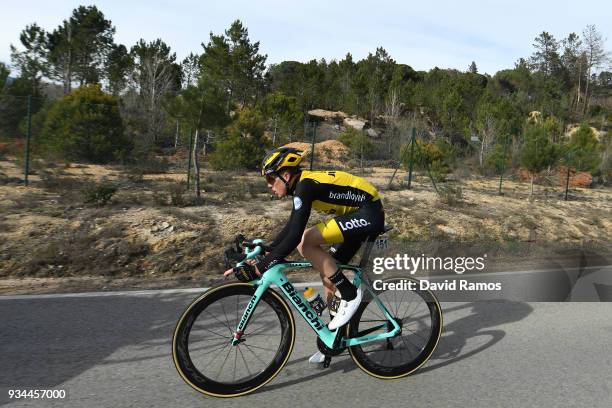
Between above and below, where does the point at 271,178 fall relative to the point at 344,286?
above

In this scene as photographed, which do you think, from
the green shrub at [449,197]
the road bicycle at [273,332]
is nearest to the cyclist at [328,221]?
the road bicycle at [273,332]

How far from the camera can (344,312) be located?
12.3 feet

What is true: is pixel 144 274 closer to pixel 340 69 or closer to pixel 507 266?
pixel 507 266

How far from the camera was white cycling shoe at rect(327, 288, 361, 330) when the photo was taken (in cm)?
375

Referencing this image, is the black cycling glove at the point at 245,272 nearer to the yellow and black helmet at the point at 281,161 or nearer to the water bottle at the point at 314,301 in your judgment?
the water bottle at the point at 314,301

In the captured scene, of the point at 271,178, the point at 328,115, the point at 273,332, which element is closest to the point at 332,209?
the point at 271,178

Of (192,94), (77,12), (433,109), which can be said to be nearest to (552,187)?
(192,94)

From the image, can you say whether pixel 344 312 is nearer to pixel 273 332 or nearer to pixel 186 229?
pixel 273 332

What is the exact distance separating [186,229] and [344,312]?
6.21 metres

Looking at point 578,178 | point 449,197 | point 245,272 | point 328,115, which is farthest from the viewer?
point 328,115

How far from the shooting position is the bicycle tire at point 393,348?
152 inches

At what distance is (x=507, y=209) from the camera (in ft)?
45.5

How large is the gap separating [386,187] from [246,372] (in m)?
13.2

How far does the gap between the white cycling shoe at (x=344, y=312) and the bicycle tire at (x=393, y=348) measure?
92 millimetres
